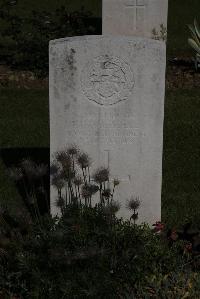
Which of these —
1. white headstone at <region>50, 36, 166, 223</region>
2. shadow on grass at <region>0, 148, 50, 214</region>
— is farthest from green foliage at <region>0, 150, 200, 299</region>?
shadow on grass at <region>0, 148, 50, 214</region>

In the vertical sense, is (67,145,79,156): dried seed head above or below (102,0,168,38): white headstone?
below

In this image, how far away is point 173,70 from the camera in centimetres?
1270

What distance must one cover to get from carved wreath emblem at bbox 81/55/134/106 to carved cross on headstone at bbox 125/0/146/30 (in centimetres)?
695

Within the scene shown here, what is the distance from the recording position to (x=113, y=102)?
5.80 m

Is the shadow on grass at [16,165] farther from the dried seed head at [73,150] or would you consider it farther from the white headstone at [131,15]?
the white headstone at [131,15]

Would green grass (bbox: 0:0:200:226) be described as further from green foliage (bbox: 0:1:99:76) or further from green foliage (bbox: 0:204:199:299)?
green foliage (bbox: 0:204:199:299)

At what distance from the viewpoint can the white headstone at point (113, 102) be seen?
568 centimetres

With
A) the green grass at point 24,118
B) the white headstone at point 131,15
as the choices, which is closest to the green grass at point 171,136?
the green grass at point 24,118

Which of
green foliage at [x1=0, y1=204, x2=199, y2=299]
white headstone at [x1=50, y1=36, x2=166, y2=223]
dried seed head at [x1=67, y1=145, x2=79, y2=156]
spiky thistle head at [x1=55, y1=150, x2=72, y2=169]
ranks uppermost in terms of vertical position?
white headstone at [x1=50, y1=36, x2=166, y2=223]

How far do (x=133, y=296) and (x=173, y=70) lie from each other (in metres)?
8.31

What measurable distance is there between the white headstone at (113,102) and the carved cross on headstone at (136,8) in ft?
22.8

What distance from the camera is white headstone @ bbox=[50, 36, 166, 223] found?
568 cm

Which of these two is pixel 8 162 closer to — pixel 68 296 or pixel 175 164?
pixel 175 164

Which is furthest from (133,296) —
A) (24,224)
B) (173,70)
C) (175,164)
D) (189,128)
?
(173,70)
